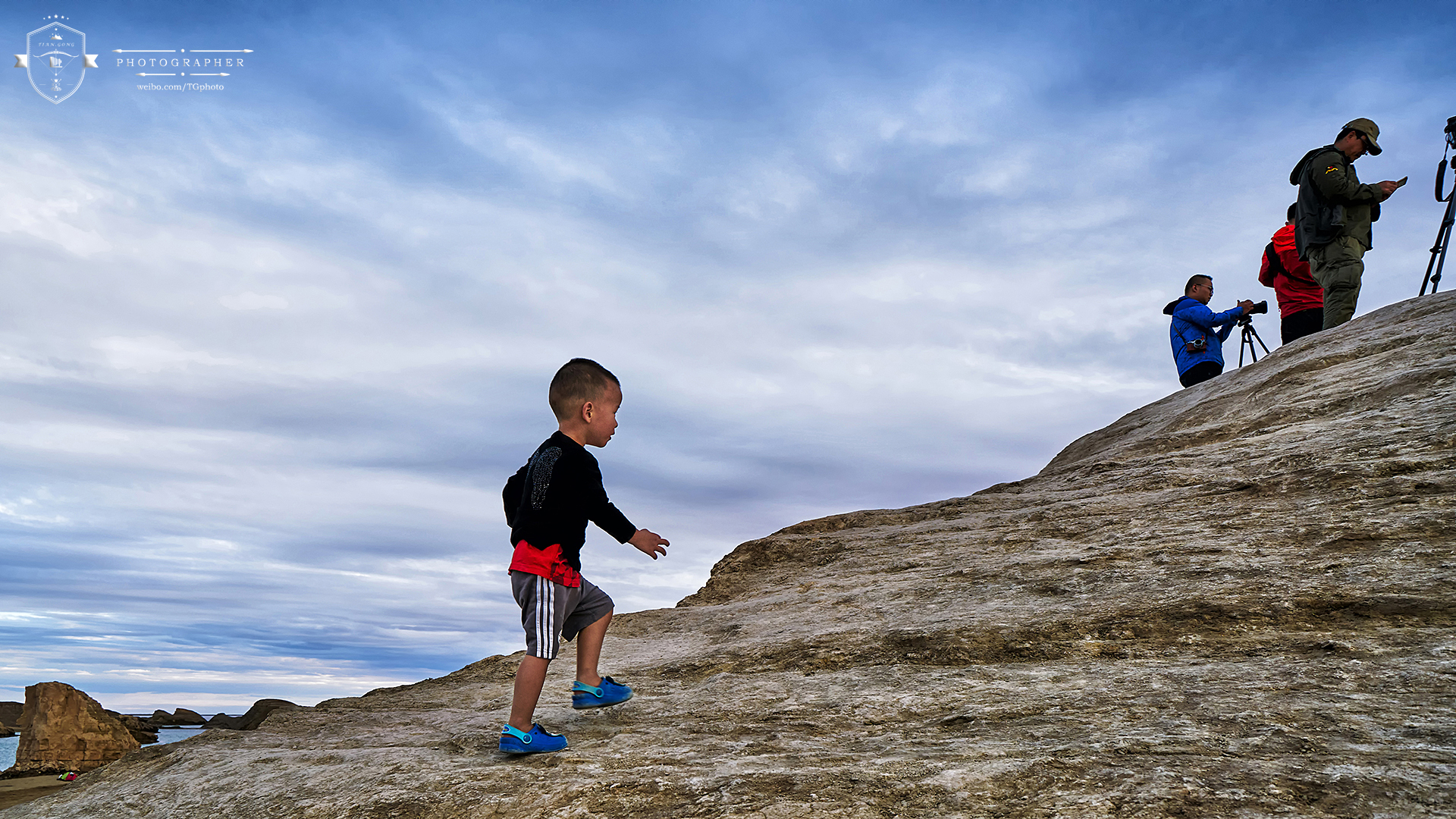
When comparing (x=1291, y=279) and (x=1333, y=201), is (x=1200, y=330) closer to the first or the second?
(x=1291, y=279)

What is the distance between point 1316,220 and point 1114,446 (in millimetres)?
5118

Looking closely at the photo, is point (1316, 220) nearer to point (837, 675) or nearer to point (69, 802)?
point (837, 675)

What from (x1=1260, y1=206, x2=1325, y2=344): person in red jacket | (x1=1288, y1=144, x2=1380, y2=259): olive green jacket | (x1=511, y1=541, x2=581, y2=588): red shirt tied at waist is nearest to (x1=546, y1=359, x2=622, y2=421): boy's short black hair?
(x1=511, y1=541, x2=581, y2=588): red shirt tied at waist

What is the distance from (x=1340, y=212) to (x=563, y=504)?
13540mm

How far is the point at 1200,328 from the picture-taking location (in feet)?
49.8

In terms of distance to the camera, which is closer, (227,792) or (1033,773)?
(1033,773)

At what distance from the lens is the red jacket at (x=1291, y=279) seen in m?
15.2

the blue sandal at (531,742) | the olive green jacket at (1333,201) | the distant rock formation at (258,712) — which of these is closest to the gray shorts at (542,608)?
the blue sandal at (531,742)

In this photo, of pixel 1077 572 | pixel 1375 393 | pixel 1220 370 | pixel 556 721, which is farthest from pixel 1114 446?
pixel 556 721

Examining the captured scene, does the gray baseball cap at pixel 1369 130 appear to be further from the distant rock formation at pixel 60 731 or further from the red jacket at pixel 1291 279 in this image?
the distant rock formation at pixel 60 731

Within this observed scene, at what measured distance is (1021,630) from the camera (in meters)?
6.23

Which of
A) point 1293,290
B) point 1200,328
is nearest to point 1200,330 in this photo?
point 1200,328

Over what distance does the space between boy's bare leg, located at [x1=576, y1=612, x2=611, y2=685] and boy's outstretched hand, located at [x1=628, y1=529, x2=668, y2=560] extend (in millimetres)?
683

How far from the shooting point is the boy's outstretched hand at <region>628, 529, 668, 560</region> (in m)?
5.48
